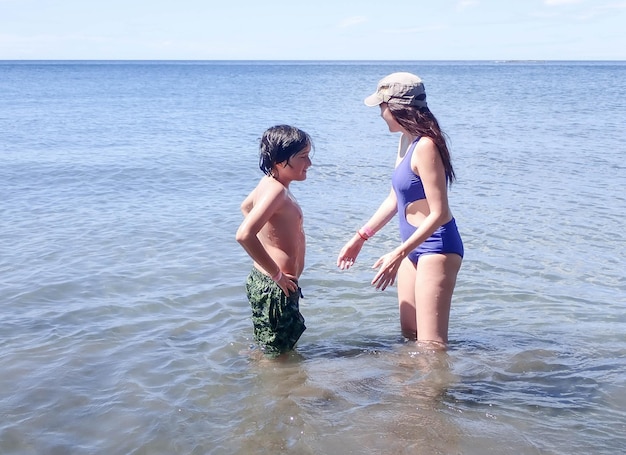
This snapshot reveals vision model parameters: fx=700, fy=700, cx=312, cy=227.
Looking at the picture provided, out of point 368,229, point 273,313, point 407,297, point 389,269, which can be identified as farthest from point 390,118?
point 273,313

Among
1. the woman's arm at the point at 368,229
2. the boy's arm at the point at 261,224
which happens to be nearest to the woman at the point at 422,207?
the woman's arm at the point at 368,229

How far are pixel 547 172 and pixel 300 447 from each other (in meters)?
11.0

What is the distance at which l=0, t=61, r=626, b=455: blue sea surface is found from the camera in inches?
163

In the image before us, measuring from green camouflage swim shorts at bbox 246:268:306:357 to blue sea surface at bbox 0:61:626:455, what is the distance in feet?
0.82

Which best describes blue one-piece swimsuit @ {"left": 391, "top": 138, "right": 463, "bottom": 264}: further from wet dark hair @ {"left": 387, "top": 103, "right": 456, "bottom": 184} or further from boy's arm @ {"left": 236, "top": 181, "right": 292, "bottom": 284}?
boy's arm @ {"left": 236, "top": 181, "right": 292, "bottom": 284}

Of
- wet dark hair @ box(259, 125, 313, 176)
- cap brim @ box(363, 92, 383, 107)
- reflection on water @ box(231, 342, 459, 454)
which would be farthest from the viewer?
cap brim @ box(363, 92, 383, 107)

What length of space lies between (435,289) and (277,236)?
1.09m

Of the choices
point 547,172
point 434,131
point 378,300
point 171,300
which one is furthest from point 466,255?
point 547,172

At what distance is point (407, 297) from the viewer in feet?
16.5

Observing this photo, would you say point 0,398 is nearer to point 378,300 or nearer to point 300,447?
point 300,447

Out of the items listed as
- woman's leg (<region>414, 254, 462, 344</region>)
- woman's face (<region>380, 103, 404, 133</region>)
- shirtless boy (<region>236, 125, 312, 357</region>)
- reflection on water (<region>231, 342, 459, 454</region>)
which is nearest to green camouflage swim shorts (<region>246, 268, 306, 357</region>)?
shirtless boy (<region>236, 125, 312, 357</region>)

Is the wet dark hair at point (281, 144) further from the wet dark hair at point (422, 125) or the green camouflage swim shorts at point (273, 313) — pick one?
the green camouflage swim shorts at point (273, 313)

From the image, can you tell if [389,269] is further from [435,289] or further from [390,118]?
[390,118]

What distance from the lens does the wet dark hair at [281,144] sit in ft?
14.4
